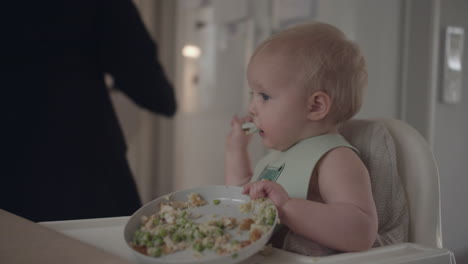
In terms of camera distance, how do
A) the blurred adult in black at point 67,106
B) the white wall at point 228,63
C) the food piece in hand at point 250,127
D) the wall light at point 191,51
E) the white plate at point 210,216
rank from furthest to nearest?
the wall light at point 191,51
the white wall at point 228,63
the blurred adult in black at point 67,106
the food piece in hand at point 250,127
the white plate at point 210,216

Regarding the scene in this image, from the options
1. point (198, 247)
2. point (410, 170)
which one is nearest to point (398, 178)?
point (410, 170)

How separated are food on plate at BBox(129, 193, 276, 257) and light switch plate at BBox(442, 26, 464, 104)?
1245 millimetres

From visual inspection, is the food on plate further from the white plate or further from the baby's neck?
the baby's neck

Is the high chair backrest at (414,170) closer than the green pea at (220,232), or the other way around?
the green pea at (220,232)

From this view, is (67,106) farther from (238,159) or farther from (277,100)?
(277,100)

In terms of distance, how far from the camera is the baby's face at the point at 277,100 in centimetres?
79

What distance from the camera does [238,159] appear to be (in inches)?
41.6

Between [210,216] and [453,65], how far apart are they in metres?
1.33

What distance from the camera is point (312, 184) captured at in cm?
79

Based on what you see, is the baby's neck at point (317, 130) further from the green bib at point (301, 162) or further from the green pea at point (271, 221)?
the green pea at point (271, 221)

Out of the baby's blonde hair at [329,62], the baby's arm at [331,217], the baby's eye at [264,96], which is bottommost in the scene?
the baby's arm at [331,217]

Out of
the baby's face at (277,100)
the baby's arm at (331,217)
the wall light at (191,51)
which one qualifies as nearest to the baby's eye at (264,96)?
the baby's face at (277,100)

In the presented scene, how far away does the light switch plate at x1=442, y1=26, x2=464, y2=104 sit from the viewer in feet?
5.25

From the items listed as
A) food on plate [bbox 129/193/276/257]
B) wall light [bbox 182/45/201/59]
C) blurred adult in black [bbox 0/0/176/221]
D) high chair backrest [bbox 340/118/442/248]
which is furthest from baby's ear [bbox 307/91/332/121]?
wall light [bbox 182/45/201/59]
